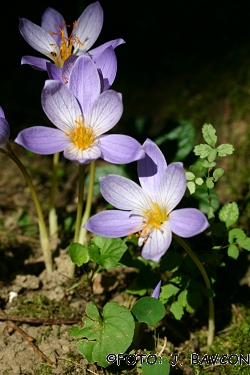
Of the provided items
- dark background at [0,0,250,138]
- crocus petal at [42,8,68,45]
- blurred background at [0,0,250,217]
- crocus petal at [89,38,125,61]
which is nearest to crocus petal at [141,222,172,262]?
crocus petal at [89,38,125,61]

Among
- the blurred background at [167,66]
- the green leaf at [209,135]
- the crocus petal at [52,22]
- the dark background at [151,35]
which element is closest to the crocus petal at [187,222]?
the green leaf at [209,135]

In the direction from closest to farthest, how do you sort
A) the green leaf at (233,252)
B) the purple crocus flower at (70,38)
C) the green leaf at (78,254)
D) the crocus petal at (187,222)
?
the crocus petal at (187,222), the green leaf at (233,252), the green leaf at (78,254), the purple crocus flower at (70,38)

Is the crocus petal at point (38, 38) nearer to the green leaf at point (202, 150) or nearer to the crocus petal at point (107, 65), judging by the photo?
the crocus petal at point (107, 65)

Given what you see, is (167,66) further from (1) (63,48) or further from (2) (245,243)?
(2) (245,243)

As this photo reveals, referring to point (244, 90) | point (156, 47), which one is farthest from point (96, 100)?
point (156, 47)

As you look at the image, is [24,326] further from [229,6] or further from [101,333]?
[229,6]

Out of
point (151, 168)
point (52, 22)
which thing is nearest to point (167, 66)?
point (52, 22)
